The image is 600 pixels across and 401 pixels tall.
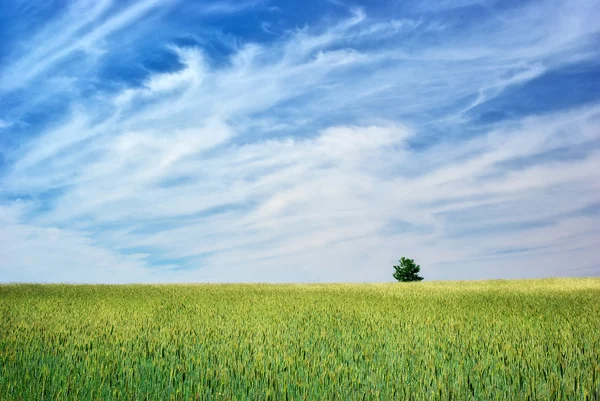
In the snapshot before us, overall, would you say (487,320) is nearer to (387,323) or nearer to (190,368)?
(387,323)

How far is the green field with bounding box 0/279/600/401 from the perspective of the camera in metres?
5.09

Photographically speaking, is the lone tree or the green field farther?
the lone tree

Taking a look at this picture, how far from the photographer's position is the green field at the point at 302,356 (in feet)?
16.7

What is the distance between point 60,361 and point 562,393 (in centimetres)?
609

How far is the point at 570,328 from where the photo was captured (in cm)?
898

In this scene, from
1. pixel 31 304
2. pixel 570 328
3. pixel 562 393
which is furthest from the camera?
A: pixel 31 304

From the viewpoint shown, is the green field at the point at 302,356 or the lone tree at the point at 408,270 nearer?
the green field at the point at 302,356

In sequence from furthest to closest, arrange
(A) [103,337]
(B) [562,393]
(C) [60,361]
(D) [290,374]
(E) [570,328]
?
(E) [570,328] → (A) [103,337] → (C) [60,361] → (D) [290,374] → (B) [562,393]

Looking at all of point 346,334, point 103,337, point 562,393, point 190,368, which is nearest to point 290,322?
point 346,334

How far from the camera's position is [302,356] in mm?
6430

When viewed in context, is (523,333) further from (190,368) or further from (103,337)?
(103,337)

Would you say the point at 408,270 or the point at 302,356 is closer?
the point at 302,356

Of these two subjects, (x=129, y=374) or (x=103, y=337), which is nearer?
(x=129, y=374)

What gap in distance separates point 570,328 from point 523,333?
45.4 inches
